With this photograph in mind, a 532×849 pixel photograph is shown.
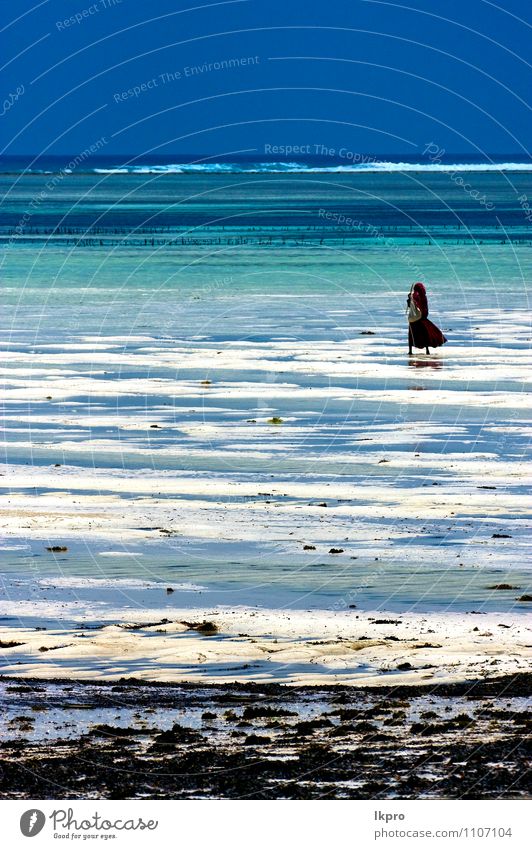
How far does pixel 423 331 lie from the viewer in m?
36.7

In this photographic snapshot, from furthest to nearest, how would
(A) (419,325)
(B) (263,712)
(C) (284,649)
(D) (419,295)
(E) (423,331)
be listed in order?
(A) (419,325), (E) (423,331), (D) (419,295), (C) (284,649), (B) (263,712)

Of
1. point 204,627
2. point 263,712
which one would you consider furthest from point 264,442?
point 263,712

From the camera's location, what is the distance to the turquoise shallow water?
16844 mm

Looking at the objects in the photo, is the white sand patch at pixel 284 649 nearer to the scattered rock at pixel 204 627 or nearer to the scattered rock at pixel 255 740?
the scattered rock at pixel 204 627

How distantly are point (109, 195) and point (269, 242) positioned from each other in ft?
303

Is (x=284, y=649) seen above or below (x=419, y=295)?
below

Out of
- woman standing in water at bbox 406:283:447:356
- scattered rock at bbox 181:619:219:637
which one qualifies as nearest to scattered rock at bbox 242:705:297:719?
scattered rock at bbox 181:619:219:637

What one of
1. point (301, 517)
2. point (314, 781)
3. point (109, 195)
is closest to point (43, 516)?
point (301, 517)

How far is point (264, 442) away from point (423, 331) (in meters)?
13.1

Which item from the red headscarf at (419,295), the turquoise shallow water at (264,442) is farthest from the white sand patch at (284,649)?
the red headscarf at (419,295)

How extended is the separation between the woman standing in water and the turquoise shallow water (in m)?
0.47

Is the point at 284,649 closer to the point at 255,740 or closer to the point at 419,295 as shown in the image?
the point at 255,740

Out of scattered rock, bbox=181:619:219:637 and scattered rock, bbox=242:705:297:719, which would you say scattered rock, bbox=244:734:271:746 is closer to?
scattered rock, bbox=242:705:297:719
